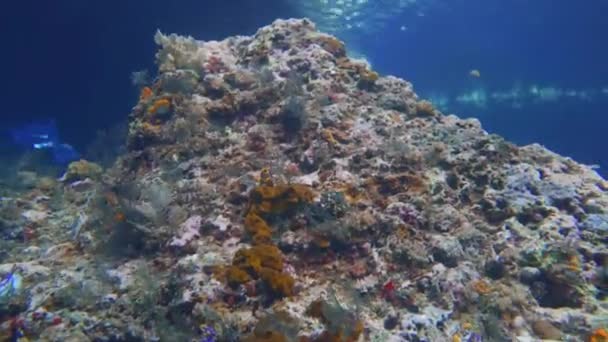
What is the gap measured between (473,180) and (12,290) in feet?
21.2

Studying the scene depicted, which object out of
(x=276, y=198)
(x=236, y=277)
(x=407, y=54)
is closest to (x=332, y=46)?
(x=276, y=198)

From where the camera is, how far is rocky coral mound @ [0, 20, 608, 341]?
497cm

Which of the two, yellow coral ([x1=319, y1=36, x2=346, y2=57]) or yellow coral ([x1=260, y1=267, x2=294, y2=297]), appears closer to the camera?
yellow coral ([x1=260, y1=267, x2=294, y2=297])

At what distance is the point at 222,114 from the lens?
27.5 feet

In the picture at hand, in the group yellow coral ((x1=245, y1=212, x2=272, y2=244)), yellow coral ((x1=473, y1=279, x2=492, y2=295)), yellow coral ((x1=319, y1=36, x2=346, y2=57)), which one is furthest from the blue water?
yellow coral ((x1=473, y1=279, x2=492, y2=295))

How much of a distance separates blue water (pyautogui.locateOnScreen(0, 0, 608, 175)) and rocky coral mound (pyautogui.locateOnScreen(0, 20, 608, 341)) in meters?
11.6

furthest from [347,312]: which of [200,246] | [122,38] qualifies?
[122,38]

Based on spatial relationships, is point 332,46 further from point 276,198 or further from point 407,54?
point 407,54

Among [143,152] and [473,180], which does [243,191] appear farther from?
[473,180]

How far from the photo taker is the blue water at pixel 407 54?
18.7m

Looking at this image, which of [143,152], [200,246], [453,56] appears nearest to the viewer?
[200,246]

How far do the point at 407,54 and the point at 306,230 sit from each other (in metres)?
37.8

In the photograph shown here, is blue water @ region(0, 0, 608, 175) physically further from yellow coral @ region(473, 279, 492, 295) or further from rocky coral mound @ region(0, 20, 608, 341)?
yellow coral @ region(473, 279, 492, 295)

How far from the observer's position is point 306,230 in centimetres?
595
